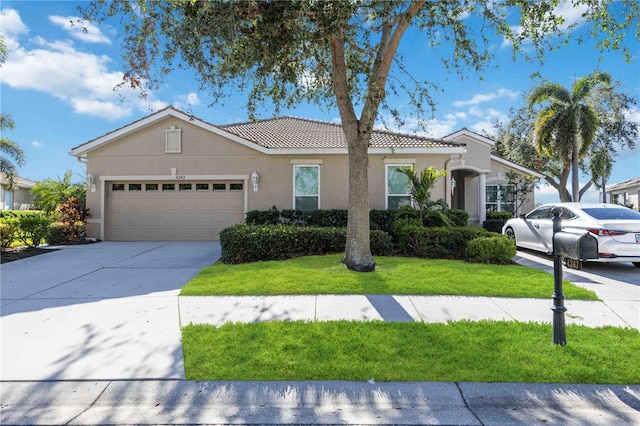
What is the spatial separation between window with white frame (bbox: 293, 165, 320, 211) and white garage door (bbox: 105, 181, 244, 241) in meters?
2.17

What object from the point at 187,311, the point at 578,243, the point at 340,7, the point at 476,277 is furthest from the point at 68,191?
the point at 578,243

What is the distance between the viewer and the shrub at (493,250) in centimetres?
827

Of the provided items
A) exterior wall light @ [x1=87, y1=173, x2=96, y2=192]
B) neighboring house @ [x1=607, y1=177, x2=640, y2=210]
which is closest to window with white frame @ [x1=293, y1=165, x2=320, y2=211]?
exterior wall light @ [x1=87, y1=173, x2=96, y2=192]

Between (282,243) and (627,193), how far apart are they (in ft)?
99.5

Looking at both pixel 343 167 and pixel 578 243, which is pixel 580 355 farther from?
pixel 343 167

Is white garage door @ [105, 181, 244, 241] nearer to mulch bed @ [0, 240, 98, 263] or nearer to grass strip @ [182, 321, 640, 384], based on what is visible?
mulch bed @ [0, 240, 98, 263]

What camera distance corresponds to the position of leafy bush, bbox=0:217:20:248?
32.6 feet

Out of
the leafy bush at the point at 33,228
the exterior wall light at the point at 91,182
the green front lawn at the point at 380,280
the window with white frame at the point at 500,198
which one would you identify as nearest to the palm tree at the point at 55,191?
the exterior wall light at the point at 91,182

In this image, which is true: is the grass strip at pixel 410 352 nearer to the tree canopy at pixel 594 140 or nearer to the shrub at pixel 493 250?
the shrub at pixel 493 250

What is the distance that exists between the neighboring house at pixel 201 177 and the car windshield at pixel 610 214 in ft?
18.4

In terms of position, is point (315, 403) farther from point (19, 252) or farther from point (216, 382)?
point (19, 252)

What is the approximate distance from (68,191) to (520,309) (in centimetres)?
1823

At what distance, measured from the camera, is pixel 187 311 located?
501cm

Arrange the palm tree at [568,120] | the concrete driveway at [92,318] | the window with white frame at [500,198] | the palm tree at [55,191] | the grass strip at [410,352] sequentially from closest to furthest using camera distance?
the grass strip at [410,352], the concrete driveway at [92,318], the palm tree at [55,191], the palm tree at [568,120], the window with white frame at [500,198]
